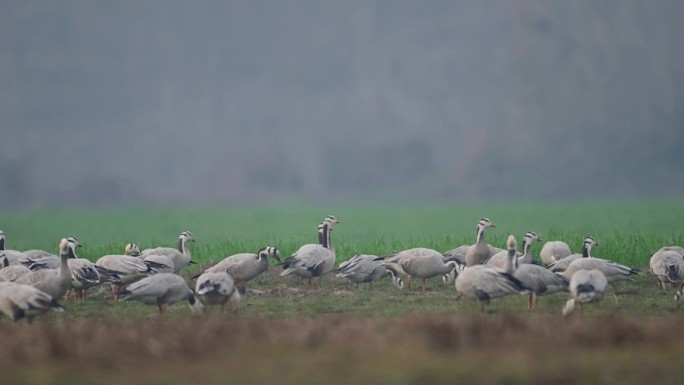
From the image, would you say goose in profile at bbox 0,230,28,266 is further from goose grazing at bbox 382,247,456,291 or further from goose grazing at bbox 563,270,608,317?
goose grazing at bbox 563,270,608,317

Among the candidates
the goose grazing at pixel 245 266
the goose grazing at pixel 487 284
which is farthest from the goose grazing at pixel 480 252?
the goose grazing at pixel 487 284

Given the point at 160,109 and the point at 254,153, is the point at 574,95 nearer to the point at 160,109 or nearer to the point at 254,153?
the point at 254,153

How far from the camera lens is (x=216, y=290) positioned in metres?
17.4

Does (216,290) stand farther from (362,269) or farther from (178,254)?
(178,254)

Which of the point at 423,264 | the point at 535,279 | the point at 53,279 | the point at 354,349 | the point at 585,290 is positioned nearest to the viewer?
the point at 354,349

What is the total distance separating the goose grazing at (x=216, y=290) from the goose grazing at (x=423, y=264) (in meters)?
4.80

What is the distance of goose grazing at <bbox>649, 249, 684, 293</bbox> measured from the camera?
19938mm

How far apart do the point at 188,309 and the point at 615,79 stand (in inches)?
4542

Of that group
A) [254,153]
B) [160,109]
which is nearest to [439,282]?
[254,153]

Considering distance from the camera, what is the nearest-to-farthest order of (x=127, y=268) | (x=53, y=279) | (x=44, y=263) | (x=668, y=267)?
(x=53, y=279)
(x=668, y=267)
(x=127, y=268)
(x=44, y=263)

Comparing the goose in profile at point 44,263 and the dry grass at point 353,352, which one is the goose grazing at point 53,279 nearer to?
the goose in profile at point 44,263

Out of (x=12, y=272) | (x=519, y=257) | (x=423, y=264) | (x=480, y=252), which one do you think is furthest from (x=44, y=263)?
(x=519, y=257)

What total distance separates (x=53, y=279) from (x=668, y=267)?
11.0m

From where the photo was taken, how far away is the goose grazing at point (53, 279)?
1792 cm
